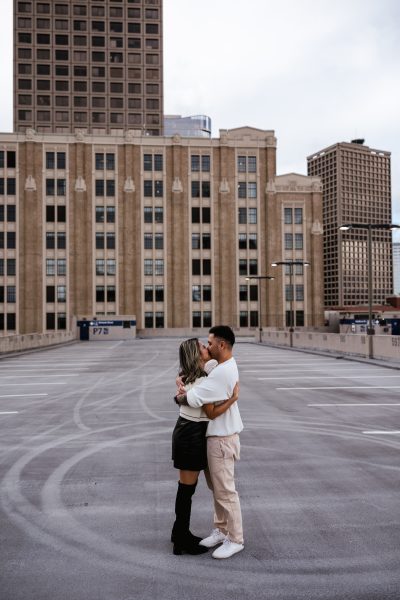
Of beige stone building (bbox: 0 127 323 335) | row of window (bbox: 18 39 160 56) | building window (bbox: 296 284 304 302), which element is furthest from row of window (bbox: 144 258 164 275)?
row of window (bbox: 18 39 160 56)

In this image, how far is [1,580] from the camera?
13.1 ft

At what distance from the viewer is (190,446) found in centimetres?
432

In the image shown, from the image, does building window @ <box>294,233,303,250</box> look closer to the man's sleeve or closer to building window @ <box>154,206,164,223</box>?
building window @ <box>154,206,164,223</box>

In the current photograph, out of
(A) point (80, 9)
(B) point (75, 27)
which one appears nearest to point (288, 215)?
(B) point (75, 27)

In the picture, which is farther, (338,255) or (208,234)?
(338,255)

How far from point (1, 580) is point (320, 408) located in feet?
29.1

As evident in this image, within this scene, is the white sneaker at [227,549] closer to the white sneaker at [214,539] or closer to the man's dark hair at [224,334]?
the white sneaker at [214,539]

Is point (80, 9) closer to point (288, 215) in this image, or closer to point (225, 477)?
point (288, 215)

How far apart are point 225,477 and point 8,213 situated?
72.7 metres

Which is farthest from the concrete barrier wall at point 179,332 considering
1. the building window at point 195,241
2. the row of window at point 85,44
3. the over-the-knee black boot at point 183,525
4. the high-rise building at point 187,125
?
the high-rise building at point 187,125

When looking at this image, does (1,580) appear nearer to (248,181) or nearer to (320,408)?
(320,408)

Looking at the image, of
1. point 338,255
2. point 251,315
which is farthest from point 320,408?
point 338,255

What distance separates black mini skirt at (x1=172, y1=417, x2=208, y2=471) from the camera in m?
4.31

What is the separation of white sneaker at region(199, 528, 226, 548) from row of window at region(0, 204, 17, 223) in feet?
236
